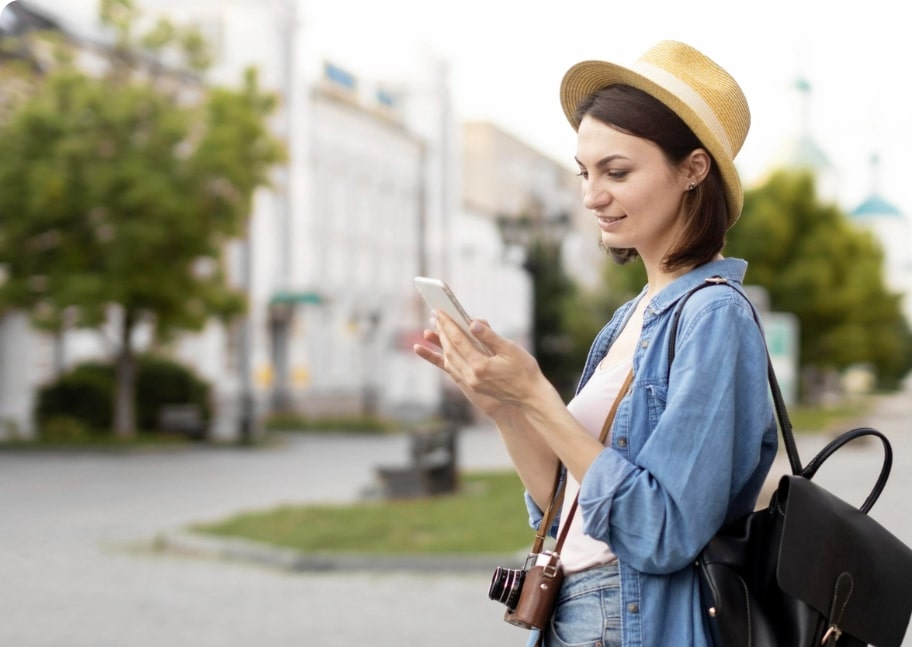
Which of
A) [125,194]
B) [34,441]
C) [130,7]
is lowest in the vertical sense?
[34,441]

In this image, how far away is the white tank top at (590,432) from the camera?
2.22 meters

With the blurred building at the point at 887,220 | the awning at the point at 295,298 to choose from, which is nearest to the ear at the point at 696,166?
the awning at the point at 295,298

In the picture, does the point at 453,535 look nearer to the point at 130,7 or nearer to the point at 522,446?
→ the point at 522,446

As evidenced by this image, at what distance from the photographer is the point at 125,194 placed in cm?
2631

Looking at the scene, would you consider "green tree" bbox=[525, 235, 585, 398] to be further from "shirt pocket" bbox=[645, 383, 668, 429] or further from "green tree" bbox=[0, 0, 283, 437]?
"shirt pocket" bbox=[645, 383, 668, 429]

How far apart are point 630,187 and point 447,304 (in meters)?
0.36

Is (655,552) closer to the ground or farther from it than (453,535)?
farther from it

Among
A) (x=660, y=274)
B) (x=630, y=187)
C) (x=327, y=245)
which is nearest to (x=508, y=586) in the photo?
(x=660, y=274)

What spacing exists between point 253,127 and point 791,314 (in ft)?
91.2

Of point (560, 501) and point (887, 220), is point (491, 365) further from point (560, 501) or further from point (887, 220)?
point (887, 220)

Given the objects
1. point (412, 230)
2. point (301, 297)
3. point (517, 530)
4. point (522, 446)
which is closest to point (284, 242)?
point (301, 297)

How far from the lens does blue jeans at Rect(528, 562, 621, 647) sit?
2.17m

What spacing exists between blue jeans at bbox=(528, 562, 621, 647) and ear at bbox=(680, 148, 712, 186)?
2.08 ft

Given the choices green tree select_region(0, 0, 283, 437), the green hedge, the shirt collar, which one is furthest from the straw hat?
the green hedge
